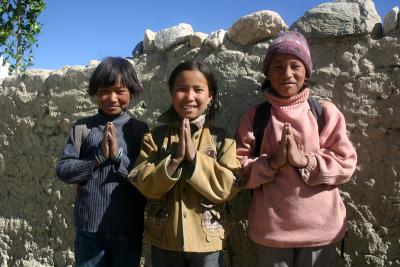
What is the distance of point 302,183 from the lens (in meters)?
1.89

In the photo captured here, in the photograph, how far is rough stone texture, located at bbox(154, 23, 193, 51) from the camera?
268 cm

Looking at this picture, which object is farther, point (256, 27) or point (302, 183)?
point (256, 27)

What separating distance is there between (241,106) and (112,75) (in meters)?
0.75

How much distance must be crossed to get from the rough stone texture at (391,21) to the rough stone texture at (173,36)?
110cm

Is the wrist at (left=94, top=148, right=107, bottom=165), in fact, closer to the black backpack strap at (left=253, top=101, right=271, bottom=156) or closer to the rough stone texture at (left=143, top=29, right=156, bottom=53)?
the black backpack strap at (left=253, top=101, right=271, bottom=156)

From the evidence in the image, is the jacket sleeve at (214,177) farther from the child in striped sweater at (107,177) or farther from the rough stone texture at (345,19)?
the rough stone texture at (345,19)

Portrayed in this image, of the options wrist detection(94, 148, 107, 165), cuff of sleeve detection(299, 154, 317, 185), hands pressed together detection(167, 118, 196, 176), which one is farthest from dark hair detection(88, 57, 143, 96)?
cuff of sleeve detection(299, 154, 317, 185)

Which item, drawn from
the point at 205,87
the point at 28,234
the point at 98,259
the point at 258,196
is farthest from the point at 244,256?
the point at 28,234

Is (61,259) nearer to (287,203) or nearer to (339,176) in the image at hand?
(287,203)

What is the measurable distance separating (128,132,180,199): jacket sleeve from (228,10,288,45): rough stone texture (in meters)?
0.86

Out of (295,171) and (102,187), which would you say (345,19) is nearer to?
(295,171)

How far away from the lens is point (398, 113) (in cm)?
214

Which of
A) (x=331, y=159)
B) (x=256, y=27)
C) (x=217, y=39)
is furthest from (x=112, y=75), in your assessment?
(x=331, y=159)

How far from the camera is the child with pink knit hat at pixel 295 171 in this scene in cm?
186
